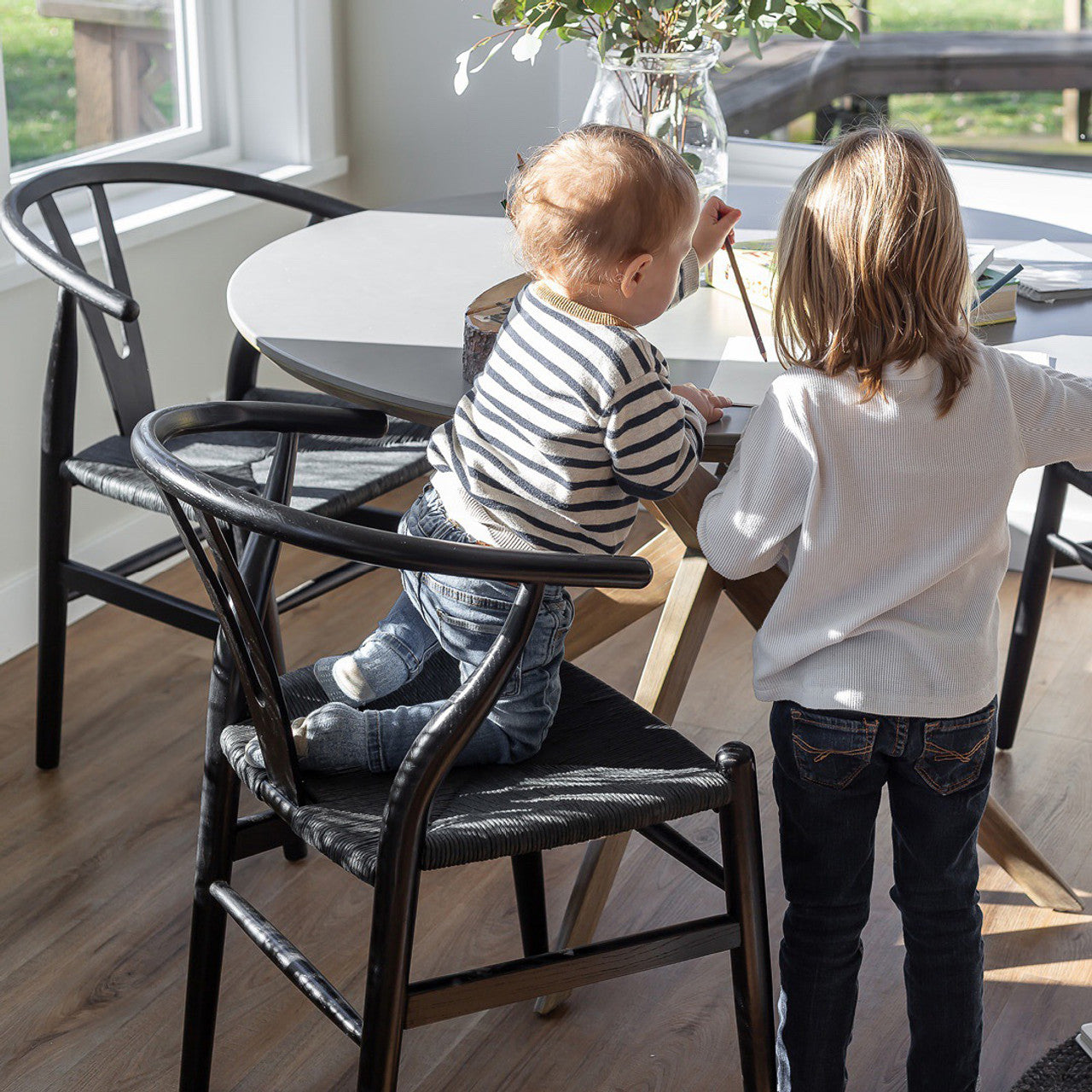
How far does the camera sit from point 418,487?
→ 3477 millimetres

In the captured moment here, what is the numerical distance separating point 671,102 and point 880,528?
858mm

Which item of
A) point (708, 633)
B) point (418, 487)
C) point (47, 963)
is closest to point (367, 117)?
point (418, 487)

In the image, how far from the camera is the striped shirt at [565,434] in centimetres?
133

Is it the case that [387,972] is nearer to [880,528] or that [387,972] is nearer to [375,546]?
[375,546]

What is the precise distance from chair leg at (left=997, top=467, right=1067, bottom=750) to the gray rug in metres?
0.71

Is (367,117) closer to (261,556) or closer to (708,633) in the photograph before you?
(708,633)

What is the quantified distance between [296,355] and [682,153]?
2.10ft

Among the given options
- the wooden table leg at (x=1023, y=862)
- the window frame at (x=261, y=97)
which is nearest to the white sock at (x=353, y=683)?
the wooden table leg at (x=1023, y=862)

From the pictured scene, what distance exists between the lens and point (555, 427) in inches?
52.5

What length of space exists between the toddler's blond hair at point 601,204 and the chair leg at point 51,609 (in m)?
1.09

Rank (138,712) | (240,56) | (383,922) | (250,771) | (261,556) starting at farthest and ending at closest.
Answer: (240,56) → (138,712) → (261,556) → (250,771) → (383,922)

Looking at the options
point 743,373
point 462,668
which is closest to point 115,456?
point 462,668

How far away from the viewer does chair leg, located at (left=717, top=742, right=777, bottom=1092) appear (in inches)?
54.4

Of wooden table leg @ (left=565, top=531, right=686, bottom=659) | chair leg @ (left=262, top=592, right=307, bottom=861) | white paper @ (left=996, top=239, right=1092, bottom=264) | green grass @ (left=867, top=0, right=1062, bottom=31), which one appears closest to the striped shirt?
wooden table leg @ (left=565, top=531, right=686, bottom=659)
